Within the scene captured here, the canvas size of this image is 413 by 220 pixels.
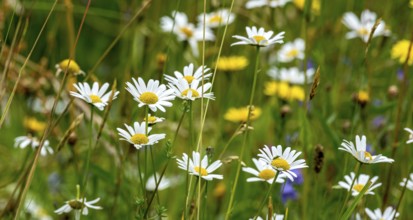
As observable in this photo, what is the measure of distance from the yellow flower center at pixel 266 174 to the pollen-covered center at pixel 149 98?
0.20 metres

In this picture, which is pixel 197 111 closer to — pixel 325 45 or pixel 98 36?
pixel 325 45

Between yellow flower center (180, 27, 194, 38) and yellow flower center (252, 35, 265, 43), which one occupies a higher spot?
yellow flower center (180, 27, 194, 38)

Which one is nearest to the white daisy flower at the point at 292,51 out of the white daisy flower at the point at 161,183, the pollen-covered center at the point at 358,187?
the white daisy flower at the point at 161,183

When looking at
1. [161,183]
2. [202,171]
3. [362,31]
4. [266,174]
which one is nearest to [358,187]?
[266,174]

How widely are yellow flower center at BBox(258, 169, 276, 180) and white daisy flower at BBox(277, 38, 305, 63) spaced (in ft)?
2.85

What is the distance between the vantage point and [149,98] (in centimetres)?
95

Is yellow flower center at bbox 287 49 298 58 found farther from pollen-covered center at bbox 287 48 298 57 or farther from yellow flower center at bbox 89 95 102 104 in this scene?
yellow flower center at bbox 89 95 102 104

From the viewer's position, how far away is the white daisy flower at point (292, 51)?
1.88m

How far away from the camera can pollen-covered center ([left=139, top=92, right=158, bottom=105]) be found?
94 centimetres

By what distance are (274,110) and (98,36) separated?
1.18m

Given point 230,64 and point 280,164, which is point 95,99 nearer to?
point 280,164

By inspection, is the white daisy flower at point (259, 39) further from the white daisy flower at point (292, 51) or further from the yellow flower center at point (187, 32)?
the white daisy flower at point (292, 51)

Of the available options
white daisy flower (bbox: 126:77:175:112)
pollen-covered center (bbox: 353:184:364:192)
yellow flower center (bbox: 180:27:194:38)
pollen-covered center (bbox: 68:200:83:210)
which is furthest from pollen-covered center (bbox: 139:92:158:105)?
yellow flower center (bbox: 180:27:194:38)

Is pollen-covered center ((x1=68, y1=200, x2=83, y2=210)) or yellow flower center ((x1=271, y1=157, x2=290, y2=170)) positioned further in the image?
pollen-covered center ((x1=68, y1=200, x2=83, y2=210))
